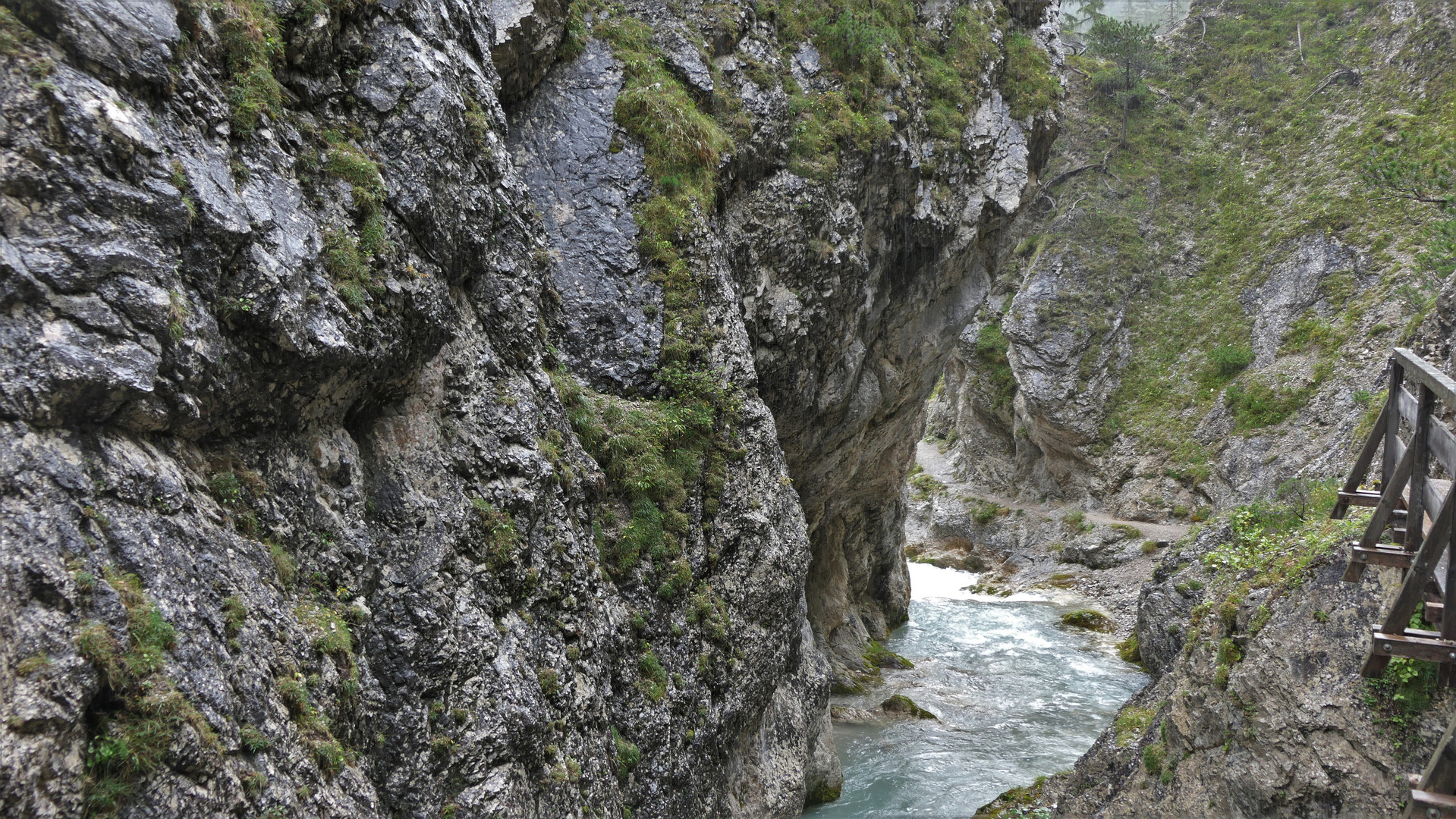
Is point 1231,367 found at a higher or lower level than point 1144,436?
higher

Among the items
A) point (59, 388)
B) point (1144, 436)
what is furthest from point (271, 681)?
point (1144, 436)

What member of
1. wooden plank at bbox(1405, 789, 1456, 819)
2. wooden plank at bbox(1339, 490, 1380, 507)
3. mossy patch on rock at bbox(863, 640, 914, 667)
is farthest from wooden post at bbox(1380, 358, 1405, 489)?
mossy patch on rock at bbox(863, 640, 914, 667)

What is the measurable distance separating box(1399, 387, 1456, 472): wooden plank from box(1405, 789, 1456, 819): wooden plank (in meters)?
2.49

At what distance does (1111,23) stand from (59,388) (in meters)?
62.3

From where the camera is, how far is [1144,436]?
131 ft

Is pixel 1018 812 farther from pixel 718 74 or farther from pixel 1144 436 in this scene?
pixel 1144 436

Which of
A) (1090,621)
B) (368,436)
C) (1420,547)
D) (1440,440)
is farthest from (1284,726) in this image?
(1090,621)

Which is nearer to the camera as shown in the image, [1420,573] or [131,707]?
[131,707]

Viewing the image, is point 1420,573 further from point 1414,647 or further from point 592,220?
point 592,220

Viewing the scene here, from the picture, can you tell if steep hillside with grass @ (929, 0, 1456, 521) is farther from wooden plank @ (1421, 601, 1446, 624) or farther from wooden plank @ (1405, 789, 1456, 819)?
wooden plank @ (1405, 789, 1456, 819)

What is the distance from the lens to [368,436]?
7.98 m

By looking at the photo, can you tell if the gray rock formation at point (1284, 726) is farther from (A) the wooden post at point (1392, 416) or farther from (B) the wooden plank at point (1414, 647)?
(A) the wooden post at point (1392, 416)

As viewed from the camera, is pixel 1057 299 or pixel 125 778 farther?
pixel 1057 299

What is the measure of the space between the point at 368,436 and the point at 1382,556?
9845 mm
